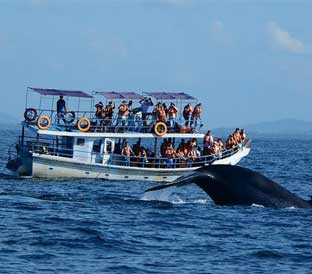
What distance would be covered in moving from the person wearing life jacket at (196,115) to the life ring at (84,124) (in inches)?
232

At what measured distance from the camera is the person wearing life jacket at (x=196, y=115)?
5356cm

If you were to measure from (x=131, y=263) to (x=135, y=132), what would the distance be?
28.9 meters

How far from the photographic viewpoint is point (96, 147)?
52.1 m

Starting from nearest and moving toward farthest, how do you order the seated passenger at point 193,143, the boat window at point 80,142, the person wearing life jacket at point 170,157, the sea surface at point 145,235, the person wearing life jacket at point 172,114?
the sea surface at point 145,235 → the boat window at point 80,142 → the person wearing life jacket at point 170,157 → the seated passenger at point 193,143 → the person wearing life jacket at point 172,114

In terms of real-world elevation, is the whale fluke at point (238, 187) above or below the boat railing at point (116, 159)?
below

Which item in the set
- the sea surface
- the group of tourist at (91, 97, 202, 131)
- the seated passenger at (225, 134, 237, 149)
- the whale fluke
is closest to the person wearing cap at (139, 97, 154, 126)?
the group of tourist at (91, 97, 202, 131)

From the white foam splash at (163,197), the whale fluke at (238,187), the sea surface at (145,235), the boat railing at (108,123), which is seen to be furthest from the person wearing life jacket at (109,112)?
the whale fluke at (238,187)

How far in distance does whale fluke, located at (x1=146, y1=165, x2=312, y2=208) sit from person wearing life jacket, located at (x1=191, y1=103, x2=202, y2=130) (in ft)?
67.2

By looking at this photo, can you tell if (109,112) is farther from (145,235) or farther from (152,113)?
(145,235)

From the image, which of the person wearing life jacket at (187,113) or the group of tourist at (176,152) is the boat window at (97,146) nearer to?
the group of tourist at (176,152)

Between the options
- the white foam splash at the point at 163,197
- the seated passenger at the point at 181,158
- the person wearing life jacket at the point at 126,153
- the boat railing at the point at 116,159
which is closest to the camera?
the white foam splash at the point at 163,197

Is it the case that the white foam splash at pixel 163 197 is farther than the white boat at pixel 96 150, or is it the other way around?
the white boat at pixel 96 150

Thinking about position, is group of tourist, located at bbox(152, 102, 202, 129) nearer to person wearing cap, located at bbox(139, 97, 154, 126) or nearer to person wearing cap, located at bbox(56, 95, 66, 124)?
person wearing cap, located at bbox(139, 97, 154, 126)

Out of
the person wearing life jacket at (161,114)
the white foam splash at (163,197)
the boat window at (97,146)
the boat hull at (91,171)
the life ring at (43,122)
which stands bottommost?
the white foam splash at (163,197)
